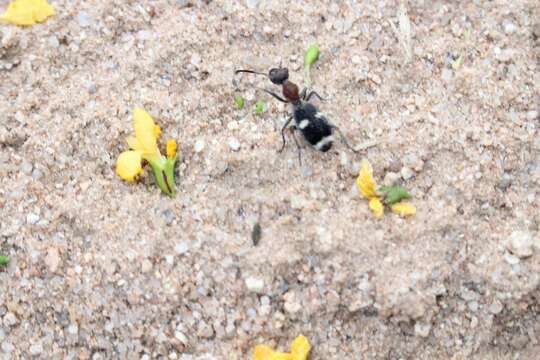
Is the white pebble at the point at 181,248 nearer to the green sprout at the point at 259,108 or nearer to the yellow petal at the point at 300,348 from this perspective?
the yellow petal at the point at 300,348

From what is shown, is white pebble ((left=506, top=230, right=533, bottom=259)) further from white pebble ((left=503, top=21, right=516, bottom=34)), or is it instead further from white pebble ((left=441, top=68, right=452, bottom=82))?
white pebble ((left=503, top=21, right=516, bottom=34))

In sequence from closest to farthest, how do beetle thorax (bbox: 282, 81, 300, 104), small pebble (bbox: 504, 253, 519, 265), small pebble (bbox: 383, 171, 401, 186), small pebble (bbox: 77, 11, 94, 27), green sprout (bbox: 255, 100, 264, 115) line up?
small pebble (bbox: 504, 253, 519, 265), small pebble (bbox: 383, 171, 401, 186), beetle thorax (bbox: 282, 81, 300, 104), green sprout (bbox: 255, 100, 264, 115), small pebble (bbox: 77, 11, 94, 27)

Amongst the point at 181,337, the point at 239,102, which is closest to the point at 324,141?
the point at 239,102

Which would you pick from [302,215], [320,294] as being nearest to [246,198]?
[302,215]

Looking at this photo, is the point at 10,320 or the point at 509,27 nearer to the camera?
the point at 10,320

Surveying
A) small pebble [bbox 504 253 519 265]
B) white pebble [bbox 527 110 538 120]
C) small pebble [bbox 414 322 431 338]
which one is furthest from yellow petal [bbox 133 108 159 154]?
white pebble [bbox 527 110 538 120]

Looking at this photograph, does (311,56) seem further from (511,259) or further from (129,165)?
(511,259)

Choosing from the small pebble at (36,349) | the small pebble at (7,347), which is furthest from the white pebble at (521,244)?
the small pebble at (7,347)

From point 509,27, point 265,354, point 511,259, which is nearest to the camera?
point 265,354
